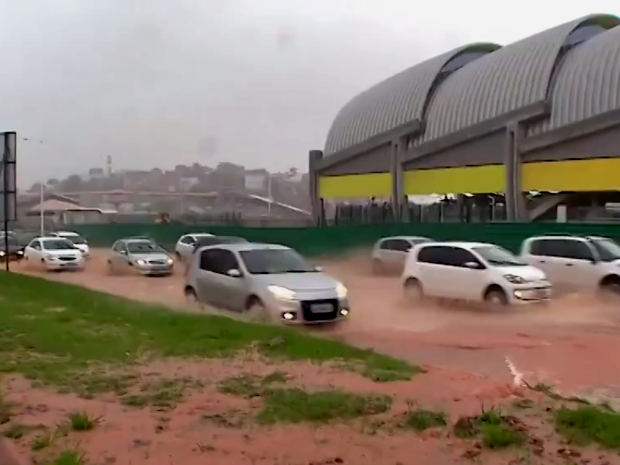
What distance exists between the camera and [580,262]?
1981 centimetres

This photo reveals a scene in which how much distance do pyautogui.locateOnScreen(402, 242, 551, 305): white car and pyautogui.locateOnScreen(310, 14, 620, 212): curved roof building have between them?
23969 millimetres

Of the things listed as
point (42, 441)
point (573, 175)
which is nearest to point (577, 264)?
point (42, 441)

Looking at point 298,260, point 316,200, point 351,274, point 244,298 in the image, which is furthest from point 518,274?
point 316,200

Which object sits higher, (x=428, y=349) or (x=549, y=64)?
(x=549, y=64)

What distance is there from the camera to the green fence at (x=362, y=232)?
29250 millimetres

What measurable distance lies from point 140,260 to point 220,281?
16.8 meters

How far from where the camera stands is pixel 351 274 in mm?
32344

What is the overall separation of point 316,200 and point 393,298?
4465 centimetres

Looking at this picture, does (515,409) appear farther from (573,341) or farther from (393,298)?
(393,298)

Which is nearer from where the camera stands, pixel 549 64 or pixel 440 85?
pixel 549 64

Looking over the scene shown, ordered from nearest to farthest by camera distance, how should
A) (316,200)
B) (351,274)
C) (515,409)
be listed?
1. (515,409)
2. (351,274)
3. (316,200)

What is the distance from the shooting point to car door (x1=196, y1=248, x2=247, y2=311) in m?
14.4

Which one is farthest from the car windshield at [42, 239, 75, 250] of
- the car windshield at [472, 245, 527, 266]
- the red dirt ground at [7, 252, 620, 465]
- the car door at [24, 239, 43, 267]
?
the car windshield at [472, 245, 527, 266]

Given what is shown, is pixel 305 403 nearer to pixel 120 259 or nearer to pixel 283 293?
pixel 283 293
